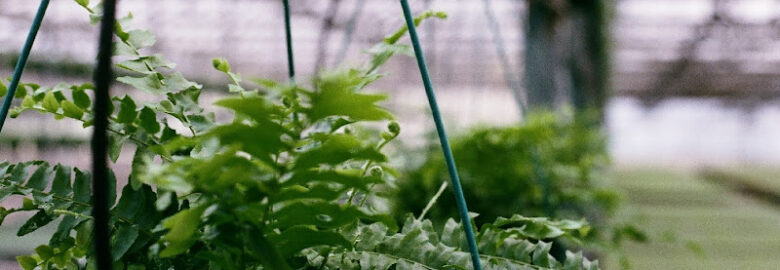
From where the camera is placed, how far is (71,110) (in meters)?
0.48

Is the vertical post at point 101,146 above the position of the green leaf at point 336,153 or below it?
above

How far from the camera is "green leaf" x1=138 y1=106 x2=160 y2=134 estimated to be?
1.54 ft

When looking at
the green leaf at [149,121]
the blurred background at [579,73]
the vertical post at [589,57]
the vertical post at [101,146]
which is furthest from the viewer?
the vertical post at [589,57]

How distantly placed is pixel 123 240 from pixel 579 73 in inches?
134

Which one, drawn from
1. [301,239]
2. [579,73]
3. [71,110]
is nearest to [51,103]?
[71,110]

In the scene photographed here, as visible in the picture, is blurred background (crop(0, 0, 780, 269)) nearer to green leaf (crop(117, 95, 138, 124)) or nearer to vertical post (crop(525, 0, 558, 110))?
vertical post (crop(525, 0, 558, 110))

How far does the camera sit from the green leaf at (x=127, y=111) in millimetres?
459

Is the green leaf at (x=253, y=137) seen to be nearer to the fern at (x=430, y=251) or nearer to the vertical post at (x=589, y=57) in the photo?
the fern at (x=430, y=251)

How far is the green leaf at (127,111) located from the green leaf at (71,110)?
0.04 m

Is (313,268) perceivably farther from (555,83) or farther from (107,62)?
(555,83)

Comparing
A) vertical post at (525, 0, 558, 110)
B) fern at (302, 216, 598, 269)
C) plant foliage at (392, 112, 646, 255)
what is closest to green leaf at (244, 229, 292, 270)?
fern at (302, 216, 598, 269)

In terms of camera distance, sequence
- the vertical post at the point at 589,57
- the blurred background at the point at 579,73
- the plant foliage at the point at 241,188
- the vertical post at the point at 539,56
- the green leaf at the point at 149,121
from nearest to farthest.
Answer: the plant foliage at the point at 241,188
the green leaf at the point at 149,121
the blurred background at the point at 579,73
the vertical post at the point at 539,56
the vertical post at the point at 589,57

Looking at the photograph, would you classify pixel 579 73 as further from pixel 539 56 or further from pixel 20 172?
pixel 20 172

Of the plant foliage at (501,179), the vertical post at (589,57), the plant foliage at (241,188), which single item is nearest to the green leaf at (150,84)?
the plant foliage at (241,188)
